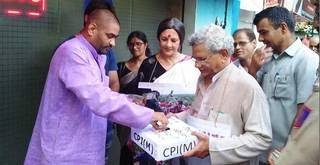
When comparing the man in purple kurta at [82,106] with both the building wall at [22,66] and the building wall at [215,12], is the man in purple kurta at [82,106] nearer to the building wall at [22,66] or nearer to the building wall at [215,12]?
the building wall at [22,66]

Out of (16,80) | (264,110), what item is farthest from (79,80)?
(16,80)

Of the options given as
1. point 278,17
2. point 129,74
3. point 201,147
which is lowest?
point 201,147

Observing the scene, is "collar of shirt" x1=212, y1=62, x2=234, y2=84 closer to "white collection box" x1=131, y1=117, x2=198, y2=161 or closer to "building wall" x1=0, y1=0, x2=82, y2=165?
"white collection box" x1=131, y1=117, x2=198, y2=161

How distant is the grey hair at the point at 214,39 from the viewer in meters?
2.14

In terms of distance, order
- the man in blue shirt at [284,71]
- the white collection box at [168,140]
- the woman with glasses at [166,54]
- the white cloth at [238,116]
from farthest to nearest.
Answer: the woman with glasses at [166,54] < the man in blue shirt at [284,71] < the white cloth at [238,116] < the white collection box at [168,140]

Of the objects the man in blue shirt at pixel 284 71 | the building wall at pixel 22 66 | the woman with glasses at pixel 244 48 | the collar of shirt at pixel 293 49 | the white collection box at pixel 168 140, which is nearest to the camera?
the white collection box at pixel 168 140

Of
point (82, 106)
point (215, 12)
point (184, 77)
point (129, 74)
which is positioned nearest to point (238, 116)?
point (184, 77)

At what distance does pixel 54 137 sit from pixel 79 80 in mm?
419

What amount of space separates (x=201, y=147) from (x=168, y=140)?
0.22 metres

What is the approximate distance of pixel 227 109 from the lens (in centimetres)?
215

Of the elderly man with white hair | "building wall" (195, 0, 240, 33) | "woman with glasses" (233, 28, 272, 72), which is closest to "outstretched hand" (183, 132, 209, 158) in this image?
the elderly man with white hair

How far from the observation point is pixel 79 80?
2141 mm

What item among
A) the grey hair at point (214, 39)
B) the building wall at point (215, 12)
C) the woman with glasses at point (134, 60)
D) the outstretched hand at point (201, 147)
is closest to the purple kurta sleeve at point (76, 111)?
the outstretched hand at point (201, 147)

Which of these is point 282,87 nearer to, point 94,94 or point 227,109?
point 227,109
